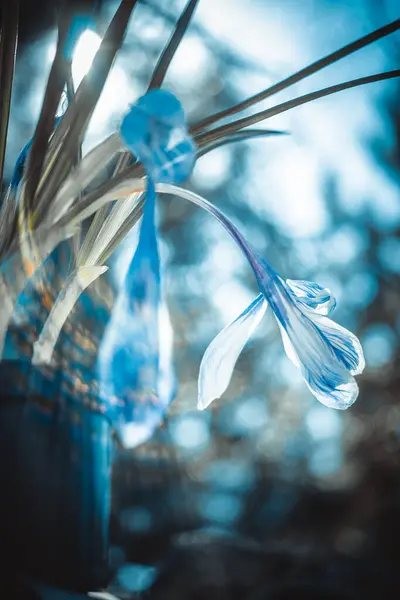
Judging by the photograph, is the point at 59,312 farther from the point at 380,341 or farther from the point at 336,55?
the point at 380,341

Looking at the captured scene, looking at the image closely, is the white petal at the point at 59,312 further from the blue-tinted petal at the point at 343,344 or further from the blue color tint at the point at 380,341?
the blue color tint at the point at 380,341

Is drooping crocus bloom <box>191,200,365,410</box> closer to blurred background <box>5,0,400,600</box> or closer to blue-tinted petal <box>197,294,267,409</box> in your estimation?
blue-tinted petal <box>197,294,267,409</box>

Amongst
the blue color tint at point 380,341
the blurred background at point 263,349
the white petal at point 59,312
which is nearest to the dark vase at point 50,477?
the white petal at point 59,312

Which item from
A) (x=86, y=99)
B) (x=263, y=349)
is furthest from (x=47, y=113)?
(x=263, y=349)

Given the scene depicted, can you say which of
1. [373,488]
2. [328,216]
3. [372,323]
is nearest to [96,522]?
[328,216]

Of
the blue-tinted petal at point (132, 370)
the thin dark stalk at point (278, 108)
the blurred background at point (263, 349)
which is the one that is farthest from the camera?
the blurred background at point (263, 349)

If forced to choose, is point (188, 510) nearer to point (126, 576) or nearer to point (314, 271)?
point (314, 271)

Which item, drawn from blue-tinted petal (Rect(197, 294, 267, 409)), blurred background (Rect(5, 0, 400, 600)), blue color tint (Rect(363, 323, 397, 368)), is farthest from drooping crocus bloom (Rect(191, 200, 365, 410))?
blue color tint (Rect(363, 323, 397, 368))
